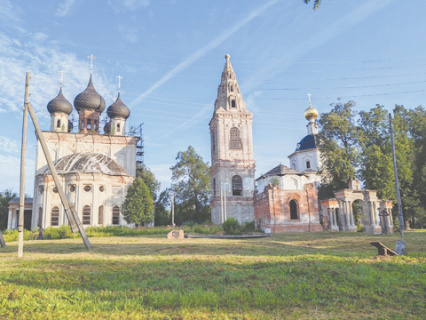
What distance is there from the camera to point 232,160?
133ft

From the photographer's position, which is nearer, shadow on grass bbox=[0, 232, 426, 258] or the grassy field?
the grassy field

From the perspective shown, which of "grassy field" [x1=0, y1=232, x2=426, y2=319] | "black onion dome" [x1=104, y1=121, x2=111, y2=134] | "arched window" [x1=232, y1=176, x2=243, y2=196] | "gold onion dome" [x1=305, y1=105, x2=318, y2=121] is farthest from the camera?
"gold onion dome" [x1=305, y1=105, x2=318, y2=121]

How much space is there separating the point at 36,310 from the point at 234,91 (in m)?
41.0

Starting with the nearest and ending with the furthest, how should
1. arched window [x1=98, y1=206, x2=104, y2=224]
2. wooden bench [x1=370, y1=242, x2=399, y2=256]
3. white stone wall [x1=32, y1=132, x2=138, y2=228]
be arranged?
wooden bench [x1=370, y1=242, x2=399, y2=256], white stone wall [x1=32, y1=132, x2=138, y2=228], arched window [x1=98, y1=206, x2=104, y2=224]

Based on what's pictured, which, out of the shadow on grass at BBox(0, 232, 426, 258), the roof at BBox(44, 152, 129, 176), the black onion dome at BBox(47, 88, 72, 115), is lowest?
the shadow on grass at BBox(0, 232, 426, 258)

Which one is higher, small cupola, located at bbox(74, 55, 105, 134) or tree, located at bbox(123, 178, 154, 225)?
small cupola, located at bbox(74, 55, 105, 134)

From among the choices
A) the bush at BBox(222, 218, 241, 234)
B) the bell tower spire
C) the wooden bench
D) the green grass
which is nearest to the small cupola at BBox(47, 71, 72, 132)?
the green grass

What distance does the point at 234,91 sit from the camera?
44250 millimetres

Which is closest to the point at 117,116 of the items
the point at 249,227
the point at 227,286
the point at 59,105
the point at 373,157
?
the point at 59,105

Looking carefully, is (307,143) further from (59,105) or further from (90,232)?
(59,105)

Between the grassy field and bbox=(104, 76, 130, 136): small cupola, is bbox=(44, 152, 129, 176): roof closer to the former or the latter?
bbox=(104, 76, 130, 136): small cupola

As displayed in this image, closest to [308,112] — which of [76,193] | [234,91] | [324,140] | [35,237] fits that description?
[234,91]

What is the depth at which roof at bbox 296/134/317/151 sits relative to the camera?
49.2 meters

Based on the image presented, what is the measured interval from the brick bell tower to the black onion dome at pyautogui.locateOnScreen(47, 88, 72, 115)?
59.7 feet
